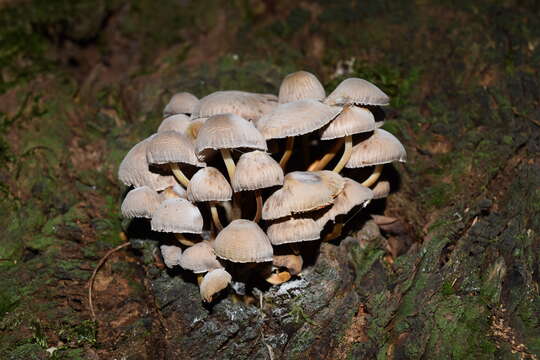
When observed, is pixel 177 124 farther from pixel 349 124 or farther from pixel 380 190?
pixel 380 190

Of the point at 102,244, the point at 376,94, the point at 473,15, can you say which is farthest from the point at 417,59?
the point at 102,244

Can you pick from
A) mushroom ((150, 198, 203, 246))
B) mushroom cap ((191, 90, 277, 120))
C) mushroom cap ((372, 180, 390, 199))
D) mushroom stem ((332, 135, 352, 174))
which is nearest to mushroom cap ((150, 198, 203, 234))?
mushroom ((150, 198, 203, 246))

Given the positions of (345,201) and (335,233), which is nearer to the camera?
(345,201)

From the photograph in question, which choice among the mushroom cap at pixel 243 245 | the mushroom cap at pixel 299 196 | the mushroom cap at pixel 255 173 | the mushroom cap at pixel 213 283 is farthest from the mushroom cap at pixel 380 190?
the mushroom cap at pixel 213 283

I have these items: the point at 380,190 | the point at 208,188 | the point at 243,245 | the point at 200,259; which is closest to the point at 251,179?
the point at 208,188

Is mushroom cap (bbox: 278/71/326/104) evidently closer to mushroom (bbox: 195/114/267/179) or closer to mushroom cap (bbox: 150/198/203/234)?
mushroom (bbox: 195/114/267/179)
